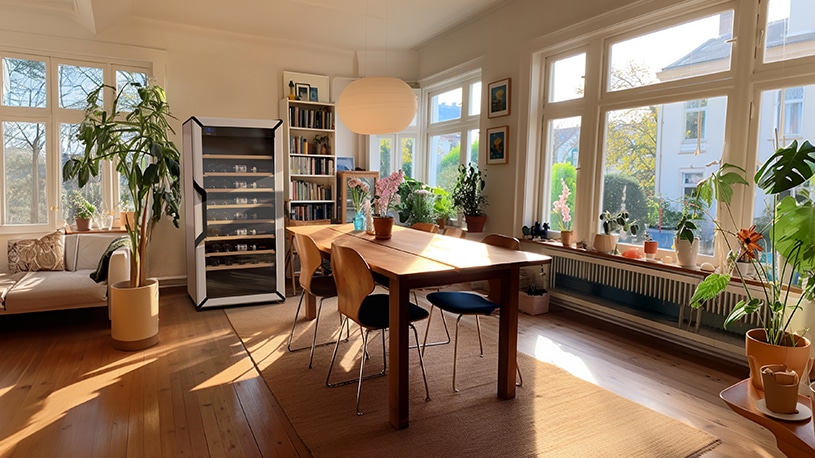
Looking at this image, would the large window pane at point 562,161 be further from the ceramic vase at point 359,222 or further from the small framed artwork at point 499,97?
the ceramic vase at point 359,222

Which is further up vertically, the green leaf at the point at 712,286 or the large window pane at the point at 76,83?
the large window pane at the point at 76,83

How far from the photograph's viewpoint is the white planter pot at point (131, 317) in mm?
3494

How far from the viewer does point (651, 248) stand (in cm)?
382

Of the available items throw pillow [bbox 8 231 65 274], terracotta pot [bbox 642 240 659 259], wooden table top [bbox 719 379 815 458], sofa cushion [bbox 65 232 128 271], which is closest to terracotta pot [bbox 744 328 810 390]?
wooden table top [bbox 719 379 815 458]

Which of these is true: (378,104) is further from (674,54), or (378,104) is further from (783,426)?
(783,426)

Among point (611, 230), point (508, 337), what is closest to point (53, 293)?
point (508, 337)

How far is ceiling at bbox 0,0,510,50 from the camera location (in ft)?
15.9

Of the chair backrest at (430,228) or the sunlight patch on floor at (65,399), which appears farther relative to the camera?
the chair backrest at (430,228)

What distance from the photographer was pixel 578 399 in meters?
2.75

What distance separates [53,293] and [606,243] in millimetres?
4594

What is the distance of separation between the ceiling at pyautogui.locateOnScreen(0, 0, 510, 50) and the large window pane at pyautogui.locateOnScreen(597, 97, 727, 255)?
207 cm

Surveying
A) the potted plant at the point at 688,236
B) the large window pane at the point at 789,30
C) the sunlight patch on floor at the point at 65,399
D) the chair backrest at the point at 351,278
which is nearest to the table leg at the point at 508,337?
the chair backrest at the point at 351,278

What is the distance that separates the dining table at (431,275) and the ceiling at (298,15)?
307 cm

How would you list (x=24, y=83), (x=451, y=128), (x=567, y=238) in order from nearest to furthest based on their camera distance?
1. (x=567, y=238)
2. (x=24, y=83)
3. (x=451, y=128)
